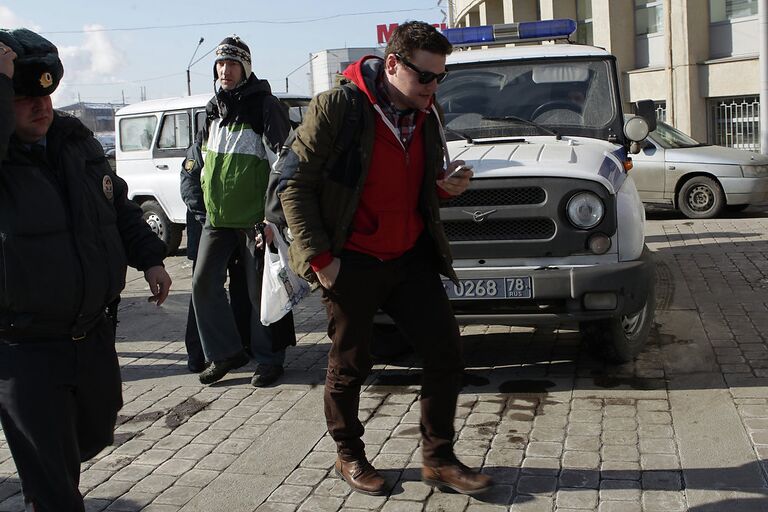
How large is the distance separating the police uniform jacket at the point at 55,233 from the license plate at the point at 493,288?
2.56 metres

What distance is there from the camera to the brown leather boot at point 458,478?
160 inches

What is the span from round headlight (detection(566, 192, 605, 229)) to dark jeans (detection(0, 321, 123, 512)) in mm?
3121

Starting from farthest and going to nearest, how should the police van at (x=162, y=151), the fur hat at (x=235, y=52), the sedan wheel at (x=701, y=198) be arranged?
the sedan wheel at (x=701, y=198), the police van at (x=162, y=151), the fur hat at (x=235, y=52)

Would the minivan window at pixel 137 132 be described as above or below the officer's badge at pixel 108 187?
above

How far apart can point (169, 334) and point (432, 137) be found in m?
4.60

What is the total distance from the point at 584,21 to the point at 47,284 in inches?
1038

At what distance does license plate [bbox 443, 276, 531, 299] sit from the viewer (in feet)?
18.0

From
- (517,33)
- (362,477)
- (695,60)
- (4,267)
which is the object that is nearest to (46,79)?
(4,267)

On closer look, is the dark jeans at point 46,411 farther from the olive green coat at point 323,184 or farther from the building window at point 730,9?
the building window at point 730,9

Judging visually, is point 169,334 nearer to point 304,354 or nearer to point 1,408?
point 304,354

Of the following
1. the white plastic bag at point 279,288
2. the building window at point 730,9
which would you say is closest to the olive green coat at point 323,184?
the white plastic bag at point 279,288

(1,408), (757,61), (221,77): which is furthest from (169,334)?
(757,61)

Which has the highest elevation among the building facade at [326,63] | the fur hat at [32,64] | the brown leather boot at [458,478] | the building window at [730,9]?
the building facade at [326,63]

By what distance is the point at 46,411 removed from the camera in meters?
3.07
